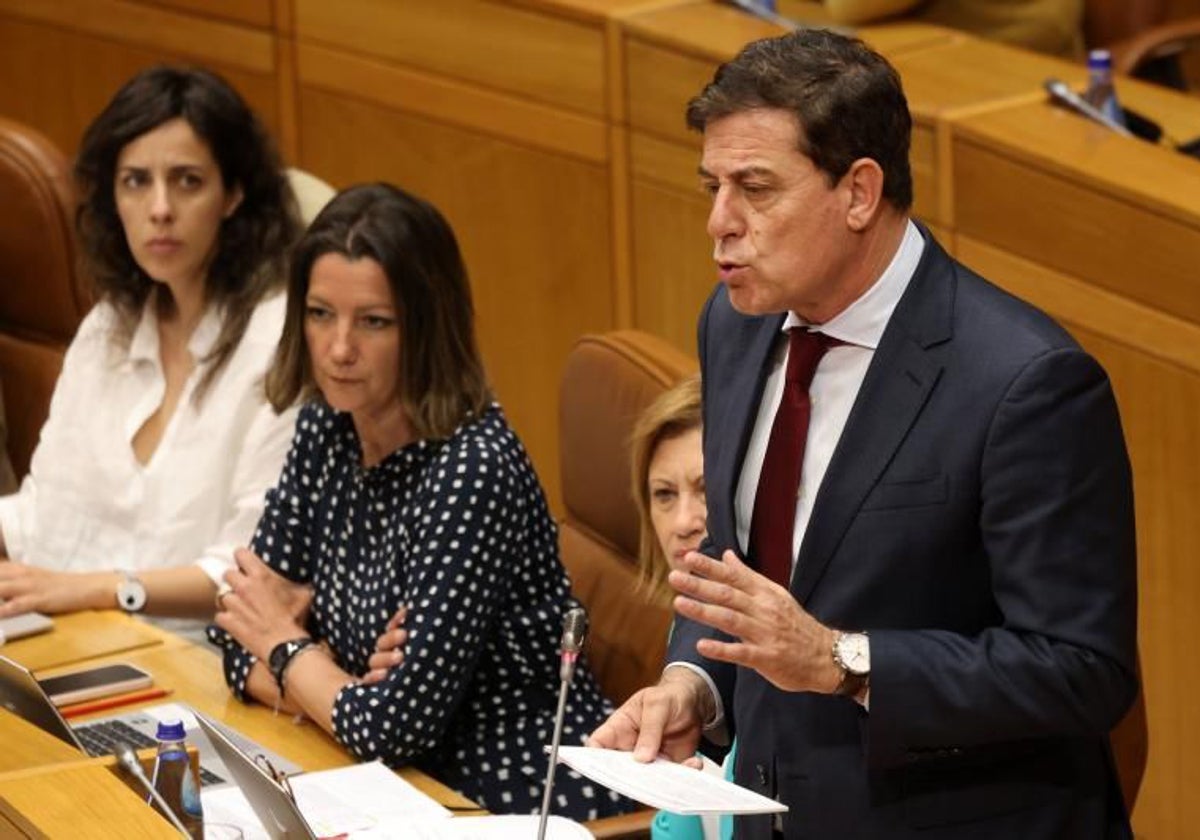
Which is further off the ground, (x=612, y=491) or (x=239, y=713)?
(x=612, y=491)

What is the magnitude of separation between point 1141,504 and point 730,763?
1.40m

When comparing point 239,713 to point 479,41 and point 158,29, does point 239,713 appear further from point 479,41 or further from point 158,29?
point 158,29

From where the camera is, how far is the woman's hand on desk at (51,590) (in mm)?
3654

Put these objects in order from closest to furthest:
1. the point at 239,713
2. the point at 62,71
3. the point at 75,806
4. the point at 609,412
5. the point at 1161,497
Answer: the point at 75,806
the point at 239,713
the point at 609,412
the point at 1161,497
the point at 62,71

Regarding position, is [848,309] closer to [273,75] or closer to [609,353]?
[609,353]

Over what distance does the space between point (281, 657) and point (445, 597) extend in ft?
1.01

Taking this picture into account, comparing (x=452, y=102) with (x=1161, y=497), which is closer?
(x=1161, y=497)

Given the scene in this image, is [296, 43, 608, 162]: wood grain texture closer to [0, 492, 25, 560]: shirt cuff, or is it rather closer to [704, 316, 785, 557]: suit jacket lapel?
[0, 492, 25, 560]: shirt cuff

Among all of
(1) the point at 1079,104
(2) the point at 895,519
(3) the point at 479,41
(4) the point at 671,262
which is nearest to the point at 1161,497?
(1) the point at 1079,104

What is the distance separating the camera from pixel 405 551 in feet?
10.3

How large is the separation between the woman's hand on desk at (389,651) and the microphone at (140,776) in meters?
0.54

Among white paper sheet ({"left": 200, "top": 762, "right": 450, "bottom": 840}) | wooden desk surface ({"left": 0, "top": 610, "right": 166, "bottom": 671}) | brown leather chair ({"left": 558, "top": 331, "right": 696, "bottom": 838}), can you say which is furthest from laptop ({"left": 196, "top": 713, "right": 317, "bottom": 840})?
wooden desk surface ({"left": 0, "top": 610, "right": 166, "bottom": 671})

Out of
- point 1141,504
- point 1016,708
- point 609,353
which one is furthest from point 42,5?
point 1016,708

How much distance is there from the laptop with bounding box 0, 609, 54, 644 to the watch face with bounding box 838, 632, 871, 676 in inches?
75.3
